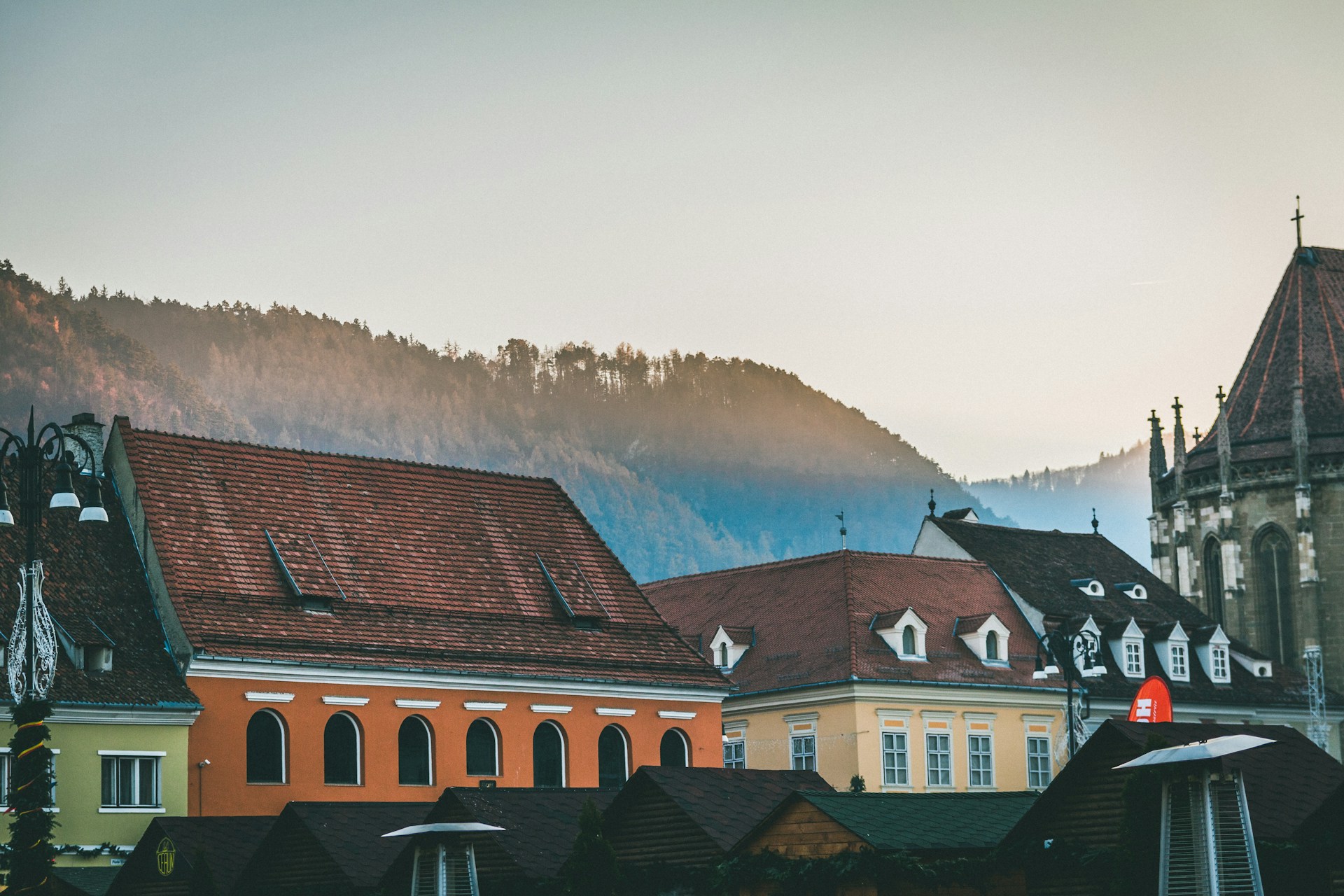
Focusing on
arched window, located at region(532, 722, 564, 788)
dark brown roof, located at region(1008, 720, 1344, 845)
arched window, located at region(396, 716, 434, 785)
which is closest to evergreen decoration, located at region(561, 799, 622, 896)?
dark brown roof, located at region(1008, 720, 1344, 845)

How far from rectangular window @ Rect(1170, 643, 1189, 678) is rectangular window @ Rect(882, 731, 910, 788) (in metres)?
14.8

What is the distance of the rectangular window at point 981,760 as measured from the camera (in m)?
61.2

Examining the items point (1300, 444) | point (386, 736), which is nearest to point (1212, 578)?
point (1300, 444)

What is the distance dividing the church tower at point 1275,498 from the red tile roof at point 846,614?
2278cm

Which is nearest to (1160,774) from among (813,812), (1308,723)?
(813,812)

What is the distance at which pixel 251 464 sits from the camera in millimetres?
50375

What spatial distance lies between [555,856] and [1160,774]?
47.8 feet

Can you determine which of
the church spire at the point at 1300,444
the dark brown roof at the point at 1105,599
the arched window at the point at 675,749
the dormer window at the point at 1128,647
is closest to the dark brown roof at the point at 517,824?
the arched window at the point at 675,749

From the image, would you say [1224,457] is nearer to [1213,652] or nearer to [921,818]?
[1213,652]

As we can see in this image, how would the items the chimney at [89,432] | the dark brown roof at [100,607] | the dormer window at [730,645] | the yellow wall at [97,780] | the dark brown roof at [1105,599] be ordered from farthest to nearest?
1. the dark brown roof at [1105,599]
2. the dormer window at [730,645]
3. the chimney at [89,432]
4. the dark brown roof at [100,607]
5. the yellow wall at [97,780]

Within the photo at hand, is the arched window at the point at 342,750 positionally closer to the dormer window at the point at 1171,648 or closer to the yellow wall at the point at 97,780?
the yellow wall at the point at 97,780

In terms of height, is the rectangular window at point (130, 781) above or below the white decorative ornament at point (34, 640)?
below

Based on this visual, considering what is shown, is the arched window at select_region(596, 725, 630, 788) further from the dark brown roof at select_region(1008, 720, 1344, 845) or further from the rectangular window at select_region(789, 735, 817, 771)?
the dark brown roof at select_region(1008, 720, 1344, 845)

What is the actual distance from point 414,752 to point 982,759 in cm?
2196
